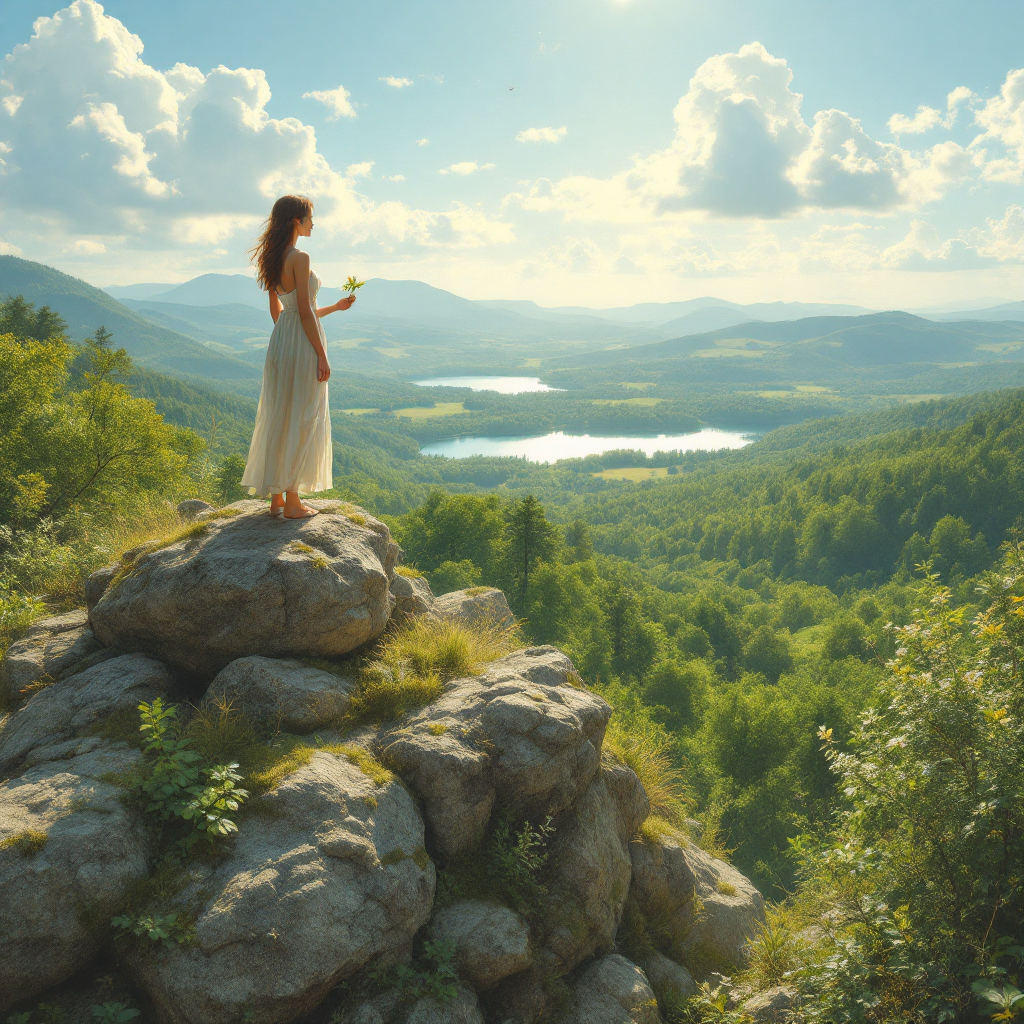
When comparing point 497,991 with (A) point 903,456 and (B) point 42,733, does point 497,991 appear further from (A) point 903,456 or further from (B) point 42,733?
(A) point 903,456

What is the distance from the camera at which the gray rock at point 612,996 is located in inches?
220

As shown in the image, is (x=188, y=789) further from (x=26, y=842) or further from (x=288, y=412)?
(x=288, y=412)

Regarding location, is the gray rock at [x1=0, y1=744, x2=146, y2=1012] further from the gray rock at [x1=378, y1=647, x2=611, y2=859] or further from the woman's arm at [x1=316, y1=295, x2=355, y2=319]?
the woman's arm at [x1=316, y1=295, x2=355, y2=319]

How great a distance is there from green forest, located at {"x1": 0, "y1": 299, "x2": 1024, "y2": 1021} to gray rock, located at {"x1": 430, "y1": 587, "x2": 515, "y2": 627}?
9.49 ft

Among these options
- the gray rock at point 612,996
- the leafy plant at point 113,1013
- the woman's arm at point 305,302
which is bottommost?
the gray rock at point 612,996

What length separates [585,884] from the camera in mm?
6254

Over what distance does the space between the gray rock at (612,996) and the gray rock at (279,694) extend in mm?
3494

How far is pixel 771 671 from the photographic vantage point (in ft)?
180

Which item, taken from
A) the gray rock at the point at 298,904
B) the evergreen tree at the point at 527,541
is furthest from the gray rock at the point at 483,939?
the evergreen tree at the point at 527,541

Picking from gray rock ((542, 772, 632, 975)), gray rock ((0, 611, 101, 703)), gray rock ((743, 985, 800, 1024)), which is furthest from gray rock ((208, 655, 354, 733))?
gray rock ((743, 985, 800, 1024))

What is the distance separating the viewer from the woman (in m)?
7.08

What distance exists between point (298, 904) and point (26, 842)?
191 centimetres

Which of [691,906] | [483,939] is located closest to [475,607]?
[691,906]

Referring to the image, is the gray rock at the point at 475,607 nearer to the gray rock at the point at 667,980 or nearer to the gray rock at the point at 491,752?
the gray rock at the point at 491,752
